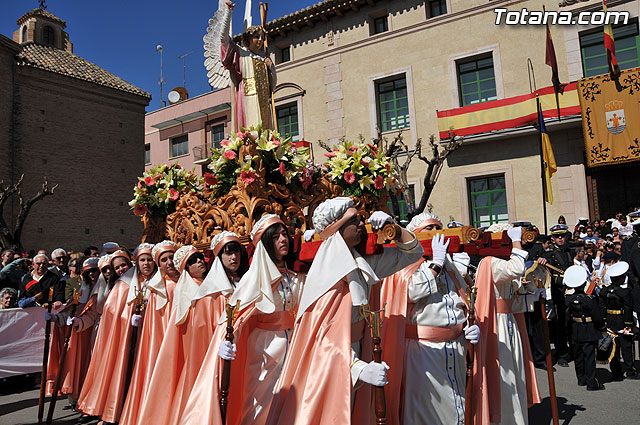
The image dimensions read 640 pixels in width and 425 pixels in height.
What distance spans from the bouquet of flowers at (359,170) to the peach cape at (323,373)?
274 centimetres

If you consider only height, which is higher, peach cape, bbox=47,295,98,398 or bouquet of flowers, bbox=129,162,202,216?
bouquet of flowers, bbox=129,162,202,216

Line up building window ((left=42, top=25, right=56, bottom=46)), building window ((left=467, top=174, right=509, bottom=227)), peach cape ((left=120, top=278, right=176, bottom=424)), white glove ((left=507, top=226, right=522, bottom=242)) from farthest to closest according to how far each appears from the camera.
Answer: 1. building window ((left=42, top=25, right=56, bottom=46))
2. building window ((left=467, top=174, right=509, bottom=227))
3. peach cape ((left=120, top=278, right=176, bottom=424))
4. white glove ((left=507, top=226, right=522, bottom=242))

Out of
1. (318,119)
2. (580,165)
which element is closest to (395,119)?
(318,119)

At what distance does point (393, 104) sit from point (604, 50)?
6426 millimetres

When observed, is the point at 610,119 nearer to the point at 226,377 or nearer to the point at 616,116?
the point at 616,116

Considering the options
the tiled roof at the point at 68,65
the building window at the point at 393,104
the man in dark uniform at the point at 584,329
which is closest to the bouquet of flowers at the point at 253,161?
the man in dark uniform at the point at 584,329

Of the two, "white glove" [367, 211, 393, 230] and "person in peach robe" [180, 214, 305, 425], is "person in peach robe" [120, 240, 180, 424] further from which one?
"white glove" [367, 211, 393, 230]

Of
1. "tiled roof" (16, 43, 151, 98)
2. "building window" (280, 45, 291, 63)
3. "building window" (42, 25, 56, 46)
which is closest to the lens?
"building window" (280, 45, 291, 63)

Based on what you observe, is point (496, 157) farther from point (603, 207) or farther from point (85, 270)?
point (85, 270)

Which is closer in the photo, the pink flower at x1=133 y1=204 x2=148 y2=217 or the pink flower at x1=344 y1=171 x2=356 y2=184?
the pink flower at x1=344 y1=171 x2=356 y2=184

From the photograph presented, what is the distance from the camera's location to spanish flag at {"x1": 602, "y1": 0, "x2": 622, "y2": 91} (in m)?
13.2

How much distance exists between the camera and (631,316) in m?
7.05

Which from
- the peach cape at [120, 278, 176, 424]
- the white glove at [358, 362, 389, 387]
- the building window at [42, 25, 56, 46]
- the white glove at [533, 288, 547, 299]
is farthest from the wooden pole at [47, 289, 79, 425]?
the building window at [42, 25, 56, 46]

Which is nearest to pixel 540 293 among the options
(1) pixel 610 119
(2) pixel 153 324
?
(2) pixel 153 324
